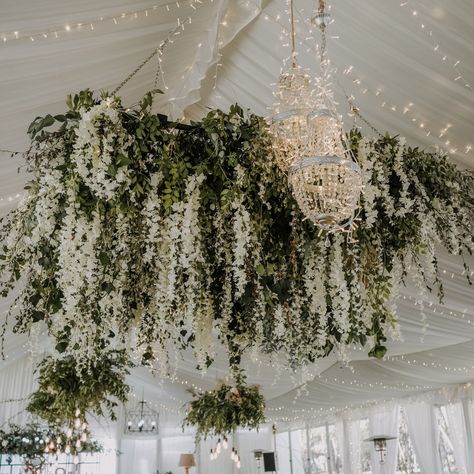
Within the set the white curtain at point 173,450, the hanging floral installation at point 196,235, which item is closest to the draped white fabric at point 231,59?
the hanging floral installation at point 196,235

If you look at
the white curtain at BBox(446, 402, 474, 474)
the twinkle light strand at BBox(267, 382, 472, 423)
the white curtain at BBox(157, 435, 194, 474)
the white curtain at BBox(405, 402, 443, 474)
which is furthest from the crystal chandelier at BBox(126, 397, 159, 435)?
the white curtain at BBox(446, 402, 474, 474)

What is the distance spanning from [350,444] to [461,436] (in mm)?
3406

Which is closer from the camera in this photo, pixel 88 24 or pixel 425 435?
pixel 88 24

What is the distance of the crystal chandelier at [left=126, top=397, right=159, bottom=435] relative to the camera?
15.1 metres

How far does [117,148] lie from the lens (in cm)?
260

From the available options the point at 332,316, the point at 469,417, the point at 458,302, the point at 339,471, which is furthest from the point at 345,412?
the point at 332,316

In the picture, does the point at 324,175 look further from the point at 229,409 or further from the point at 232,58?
the point at 229,409

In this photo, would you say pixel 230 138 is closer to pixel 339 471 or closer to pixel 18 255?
pixel 18 255

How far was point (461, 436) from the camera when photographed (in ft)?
33.9

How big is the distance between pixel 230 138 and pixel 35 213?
3.28 feet

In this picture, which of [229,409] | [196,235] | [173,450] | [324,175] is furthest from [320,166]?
[173,450]

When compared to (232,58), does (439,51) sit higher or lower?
lower

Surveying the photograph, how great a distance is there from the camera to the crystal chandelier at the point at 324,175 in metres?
2.48

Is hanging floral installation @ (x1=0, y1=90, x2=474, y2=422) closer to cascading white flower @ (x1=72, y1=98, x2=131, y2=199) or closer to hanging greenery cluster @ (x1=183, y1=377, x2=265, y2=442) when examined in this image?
cascading white flower @ (x1=72, y1=98, x2=131, y2=199)
